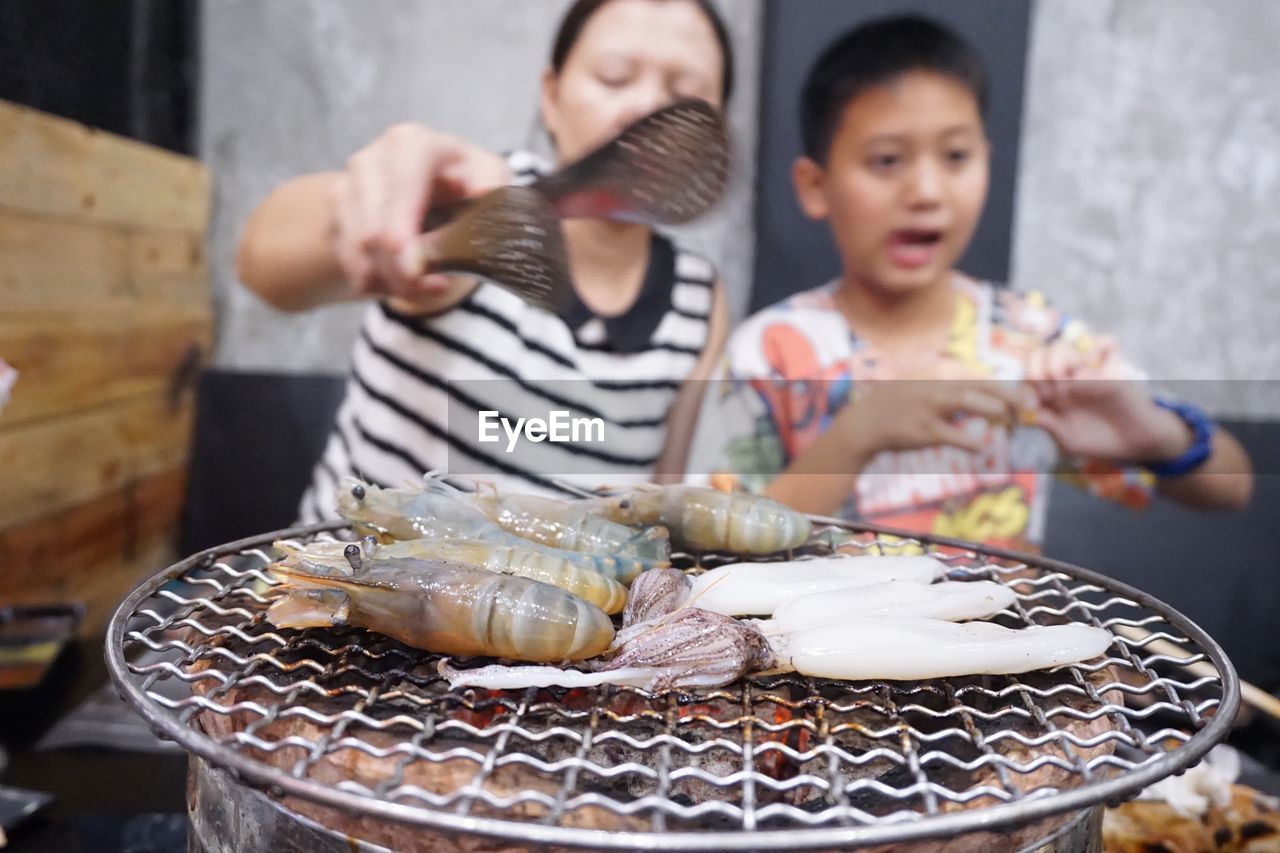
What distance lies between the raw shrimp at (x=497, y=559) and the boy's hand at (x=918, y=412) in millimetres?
1290

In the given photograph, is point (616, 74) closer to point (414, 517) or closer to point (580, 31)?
point (580, 31)

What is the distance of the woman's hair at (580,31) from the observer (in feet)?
7.00

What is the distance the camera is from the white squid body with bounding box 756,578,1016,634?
102 centimetres

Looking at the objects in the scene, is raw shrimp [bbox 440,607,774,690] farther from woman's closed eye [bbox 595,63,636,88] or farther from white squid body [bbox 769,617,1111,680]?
woman's closed eye [bbox 595,63,636,88]

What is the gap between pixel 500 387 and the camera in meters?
2.16

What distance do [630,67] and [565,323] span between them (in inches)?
25.6

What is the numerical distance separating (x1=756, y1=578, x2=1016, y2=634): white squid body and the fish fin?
50cm

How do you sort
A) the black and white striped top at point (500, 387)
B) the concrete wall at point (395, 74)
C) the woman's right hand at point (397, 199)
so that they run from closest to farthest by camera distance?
the woman's right hand at point (397, 199), the black and white striped top at point (500, 387), the concrete wall at point (395, 74)

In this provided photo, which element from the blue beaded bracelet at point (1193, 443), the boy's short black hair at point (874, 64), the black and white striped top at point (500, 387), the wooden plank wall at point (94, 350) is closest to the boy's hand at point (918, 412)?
the blue beaded bracelet at point (1193, 443)

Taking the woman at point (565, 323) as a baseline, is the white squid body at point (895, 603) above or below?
below

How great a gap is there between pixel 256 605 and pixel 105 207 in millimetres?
1865

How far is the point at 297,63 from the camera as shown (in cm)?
230

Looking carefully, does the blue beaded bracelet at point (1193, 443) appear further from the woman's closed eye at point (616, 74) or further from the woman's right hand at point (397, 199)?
the woman's right hand at point (397, 199)

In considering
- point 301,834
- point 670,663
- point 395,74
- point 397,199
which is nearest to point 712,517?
point 670,663
